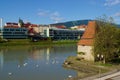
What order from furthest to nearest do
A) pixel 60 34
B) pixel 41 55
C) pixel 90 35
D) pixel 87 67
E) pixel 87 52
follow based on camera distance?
1. pixel 60 34
2. pixel 41 55
3. pixel 87 52
4. pixel 90 35
5. pixel 87 67

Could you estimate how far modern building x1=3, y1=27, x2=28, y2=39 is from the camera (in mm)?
139375

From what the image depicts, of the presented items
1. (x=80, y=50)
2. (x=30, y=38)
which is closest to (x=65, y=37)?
(x=30, y=38)

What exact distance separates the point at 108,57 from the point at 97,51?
2035 millimetres

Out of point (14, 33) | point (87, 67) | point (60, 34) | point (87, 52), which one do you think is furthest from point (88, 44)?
point (60, 34)

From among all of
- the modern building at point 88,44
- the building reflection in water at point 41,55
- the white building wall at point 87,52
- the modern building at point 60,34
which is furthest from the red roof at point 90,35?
the modern building at point 60,34

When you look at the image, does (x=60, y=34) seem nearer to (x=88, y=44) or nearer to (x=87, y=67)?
(x=88, y=44)

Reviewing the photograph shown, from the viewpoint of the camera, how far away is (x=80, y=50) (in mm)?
46750

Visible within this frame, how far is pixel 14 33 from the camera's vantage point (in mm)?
141625

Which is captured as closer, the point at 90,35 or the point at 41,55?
the point at 90,35

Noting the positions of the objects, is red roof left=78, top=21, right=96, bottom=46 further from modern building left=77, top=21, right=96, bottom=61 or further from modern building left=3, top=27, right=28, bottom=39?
modern building left=3, top=27, right=28, bottom=39

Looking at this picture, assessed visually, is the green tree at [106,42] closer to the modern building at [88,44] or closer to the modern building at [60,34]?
the modern building at [88,44]

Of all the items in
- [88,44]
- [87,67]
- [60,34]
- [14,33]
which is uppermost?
[14,33]

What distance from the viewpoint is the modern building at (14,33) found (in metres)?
139

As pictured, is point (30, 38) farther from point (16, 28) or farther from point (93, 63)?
point (93, 63)
